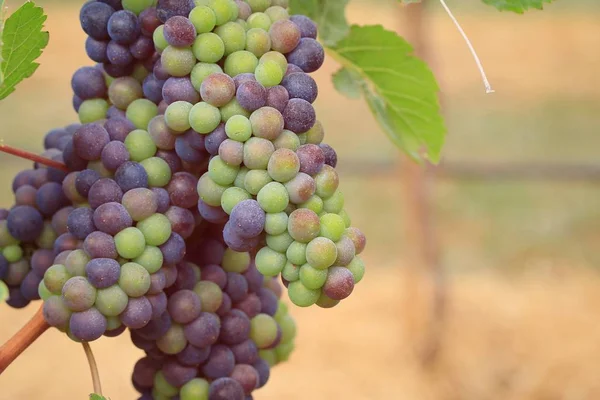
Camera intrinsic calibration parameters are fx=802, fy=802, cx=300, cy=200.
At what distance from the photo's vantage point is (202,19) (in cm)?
51

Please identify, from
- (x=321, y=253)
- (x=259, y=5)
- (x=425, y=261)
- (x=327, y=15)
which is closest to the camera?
(x=321, y=253)

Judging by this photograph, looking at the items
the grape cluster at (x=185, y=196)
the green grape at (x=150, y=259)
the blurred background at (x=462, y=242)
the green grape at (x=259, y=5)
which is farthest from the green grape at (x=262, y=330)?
the blurred background at (x=462, y=242)

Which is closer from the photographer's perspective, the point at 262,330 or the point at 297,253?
the point at 297,253

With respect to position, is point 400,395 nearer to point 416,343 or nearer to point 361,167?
point 416,343

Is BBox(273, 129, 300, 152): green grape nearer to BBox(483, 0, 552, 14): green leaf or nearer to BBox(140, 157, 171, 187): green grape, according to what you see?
BBox(140, 157, 171, 187): green grape

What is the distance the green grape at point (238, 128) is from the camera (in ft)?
1.59

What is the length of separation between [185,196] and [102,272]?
8cm

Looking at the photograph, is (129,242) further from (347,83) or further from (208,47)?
(347,83)

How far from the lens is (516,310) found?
3.26m

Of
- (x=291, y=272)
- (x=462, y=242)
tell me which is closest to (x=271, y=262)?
(x=291, y=272)

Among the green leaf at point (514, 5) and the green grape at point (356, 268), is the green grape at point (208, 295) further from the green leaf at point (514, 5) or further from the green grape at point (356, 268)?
the green leaf at point (514, 5)

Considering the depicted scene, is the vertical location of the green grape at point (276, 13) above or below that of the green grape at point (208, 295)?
above

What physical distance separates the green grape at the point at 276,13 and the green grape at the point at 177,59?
0.23ft

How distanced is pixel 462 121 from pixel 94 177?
4363 millimetres
